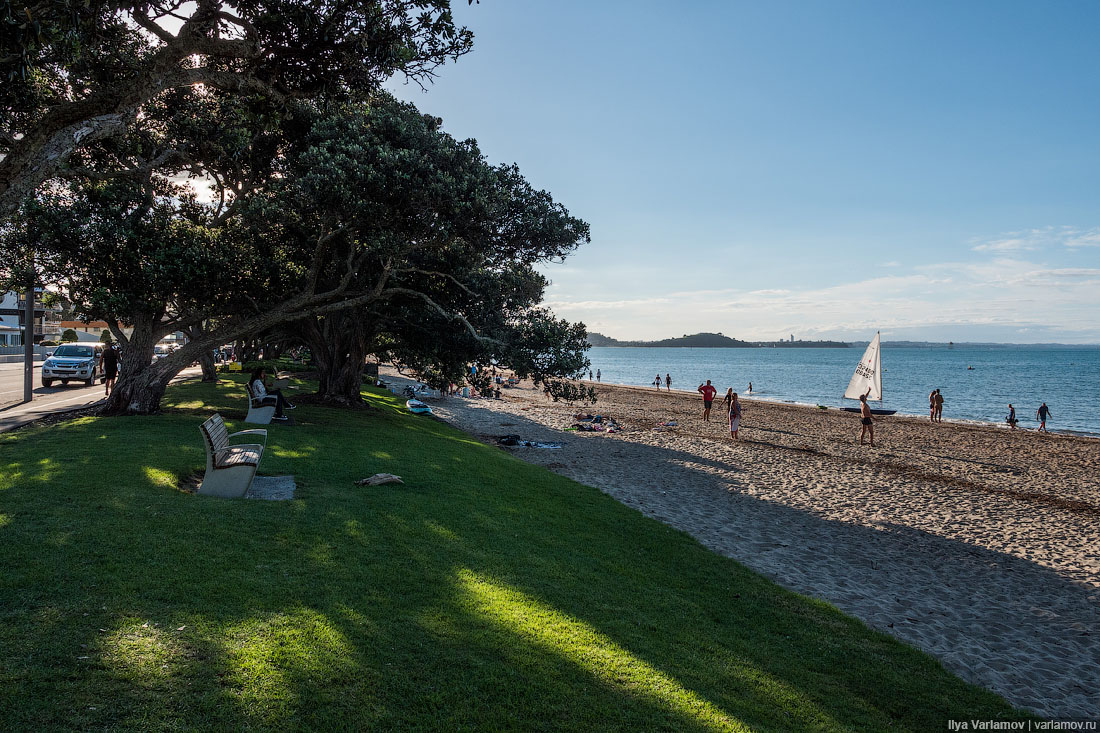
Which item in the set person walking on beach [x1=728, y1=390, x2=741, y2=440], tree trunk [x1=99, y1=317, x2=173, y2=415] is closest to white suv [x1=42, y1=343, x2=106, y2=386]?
tree trunk [x1=99, y1=317, x2=173, y2=415]

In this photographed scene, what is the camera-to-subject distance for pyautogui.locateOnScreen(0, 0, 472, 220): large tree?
572 centimetres

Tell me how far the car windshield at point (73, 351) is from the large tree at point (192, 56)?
23.4 metres

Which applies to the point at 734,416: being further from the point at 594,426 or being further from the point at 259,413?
the point at 259,413

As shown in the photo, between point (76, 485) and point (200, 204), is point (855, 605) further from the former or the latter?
point (200, 204)

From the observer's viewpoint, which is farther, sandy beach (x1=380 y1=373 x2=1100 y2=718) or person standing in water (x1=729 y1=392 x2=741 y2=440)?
person standing in water (x1=729 y1=392 x2=741 y2=440)

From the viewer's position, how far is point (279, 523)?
7.07 metres

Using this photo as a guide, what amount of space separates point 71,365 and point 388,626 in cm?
3175

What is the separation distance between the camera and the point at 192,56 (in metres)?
8.49

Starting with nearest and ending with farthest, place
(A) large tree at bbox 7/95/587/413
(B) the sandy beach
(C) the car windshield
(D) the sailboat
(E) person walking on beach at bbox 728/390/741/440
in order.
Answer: (B) the sandy beach, (A) large tree at bbox 7/95/587/413, (E) person walking on beach at bbox 728/390/741/440, (C) the car windshield, (D) the sailboat

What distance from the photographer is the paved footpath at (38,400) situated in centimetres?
1609

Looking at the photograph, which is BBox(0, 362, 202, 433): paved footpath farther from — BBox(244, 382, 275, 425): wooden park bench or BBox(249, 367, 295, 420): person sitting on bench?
BBox(249, 367, 295, 420): person sitting on bench

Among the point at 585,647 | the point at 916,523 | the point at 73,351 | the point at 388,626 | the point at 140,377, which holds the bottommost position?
the point at 916,523

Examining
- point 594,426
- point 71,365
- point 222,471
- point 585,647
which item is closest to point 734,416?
point 594,426

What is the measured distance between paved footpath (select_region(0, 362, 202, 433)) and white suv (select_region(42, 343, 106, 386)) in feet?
1.53
